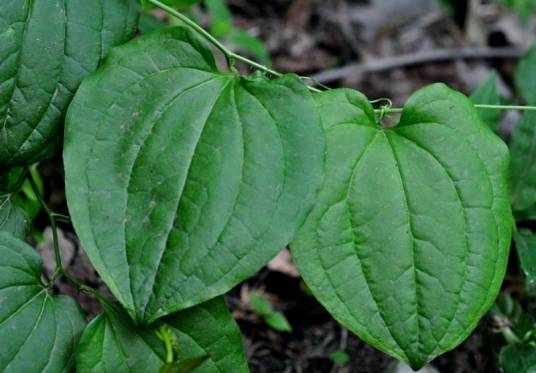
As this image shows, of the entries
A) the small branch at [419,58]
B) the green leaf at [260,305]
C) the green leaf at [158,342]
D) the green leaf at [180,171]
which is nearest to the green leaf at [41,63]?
the green leaf at [180,171]

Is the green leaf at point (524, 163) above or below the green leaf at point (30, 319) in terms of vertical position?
below

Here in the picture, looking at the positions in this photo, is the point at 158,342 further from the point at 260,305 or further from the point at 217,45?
the point at 260,305

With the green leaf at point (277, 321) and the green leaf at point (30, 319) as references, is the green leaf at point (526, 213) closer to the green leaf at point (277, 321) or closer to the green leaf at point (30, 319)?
the green leaf at point (277, 321)

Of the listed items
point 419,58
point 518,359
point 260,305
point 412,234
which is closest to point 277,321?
point 260,305

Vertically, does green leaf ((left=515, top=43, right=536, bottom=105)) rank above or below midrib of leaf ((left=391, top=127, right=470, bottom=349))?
below

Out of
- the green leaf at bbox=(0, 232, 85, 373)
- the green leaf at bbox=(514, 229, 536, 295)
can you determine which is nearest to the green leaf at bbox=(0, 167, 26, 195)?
the green leaf at bbox=(0, 232, 85, 373)

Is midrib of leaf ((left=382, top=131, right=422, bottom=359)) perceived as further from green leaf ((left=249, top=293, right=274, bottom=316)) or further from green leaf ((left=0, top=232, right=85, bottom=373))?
green leaf ((left=249, top=293, right=274, bottom=316))

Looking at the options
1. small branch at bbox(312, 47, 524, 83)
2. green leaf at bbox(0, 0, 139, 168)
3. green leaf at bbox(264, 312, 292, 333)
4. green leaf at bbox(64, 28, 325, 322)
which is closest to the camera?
green leaf at bbox(64, 28, 325, 322)

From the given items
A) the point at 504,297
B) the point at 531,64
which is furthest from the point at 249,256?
the point at 531,64
